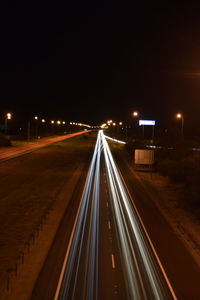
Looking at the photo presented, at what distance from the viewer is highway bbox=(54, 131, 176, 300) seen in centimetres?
1095

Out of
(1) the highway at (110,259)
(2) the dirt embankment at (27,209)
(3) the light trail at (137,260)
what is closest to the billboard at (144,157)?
(2) the dirt embankment at (27,209)

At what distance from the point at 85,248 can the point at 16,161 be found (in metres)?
35.6

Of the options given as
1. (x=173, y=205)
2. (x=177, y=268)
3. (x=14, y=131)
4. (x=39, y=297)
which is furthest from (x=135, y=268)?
(x=14, y=131)

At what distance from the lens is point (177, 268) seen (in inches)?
520

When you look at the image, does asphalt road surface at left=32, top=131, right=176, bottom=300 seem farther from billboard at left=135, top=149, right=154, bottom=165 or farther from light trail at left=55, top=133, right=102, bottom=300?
billboard at left=135, top=149, right=154, bottom=165

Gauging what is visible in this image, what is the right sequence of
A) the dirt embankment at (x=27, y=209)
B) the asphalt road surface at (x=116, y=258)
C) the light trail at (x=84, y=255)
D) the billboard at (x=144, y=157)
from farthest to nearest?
the billboard at (x=144, y=157) → the dirt embankment at (x=27, y=209) → the asphalt road surface at (x=116, y=258) → the light trail at (x=84, y=255)

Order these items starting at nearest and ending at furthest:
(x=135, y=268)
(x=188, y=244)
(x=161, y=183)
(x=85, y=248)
A: (x=135, y=268)
(x=85, y=248)
(x=188, y=244)
(x=161, y=183)

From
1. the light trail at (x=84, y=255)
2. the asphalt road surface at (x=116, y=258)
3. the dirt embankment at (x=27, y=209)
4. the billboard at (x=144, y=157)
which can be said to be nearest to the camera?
the light trail at (x=84, y=255)

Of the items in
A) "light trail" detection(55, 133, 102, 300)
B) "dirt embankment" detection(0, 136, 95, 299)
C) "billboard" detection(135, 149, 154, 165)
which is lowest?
"dirt embankment" detection(0, 136, 95, 299)

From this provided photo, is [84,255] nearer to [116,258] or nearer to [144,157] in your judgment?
[116,258]

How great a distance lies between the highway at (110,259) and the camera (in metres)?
10.9

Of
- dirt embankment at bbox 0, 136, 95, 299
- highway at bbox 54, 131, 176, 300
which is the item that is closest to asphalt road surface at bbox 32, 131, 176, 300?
highway at bbox 54, 131, 176, 300

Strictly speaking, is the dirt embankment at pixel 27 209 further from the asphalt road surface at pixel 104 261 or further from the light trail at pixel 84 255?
the light trail at pixel 84 255

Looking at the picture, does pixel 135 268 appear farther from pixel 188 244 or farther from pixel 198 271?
pixel 188 244
